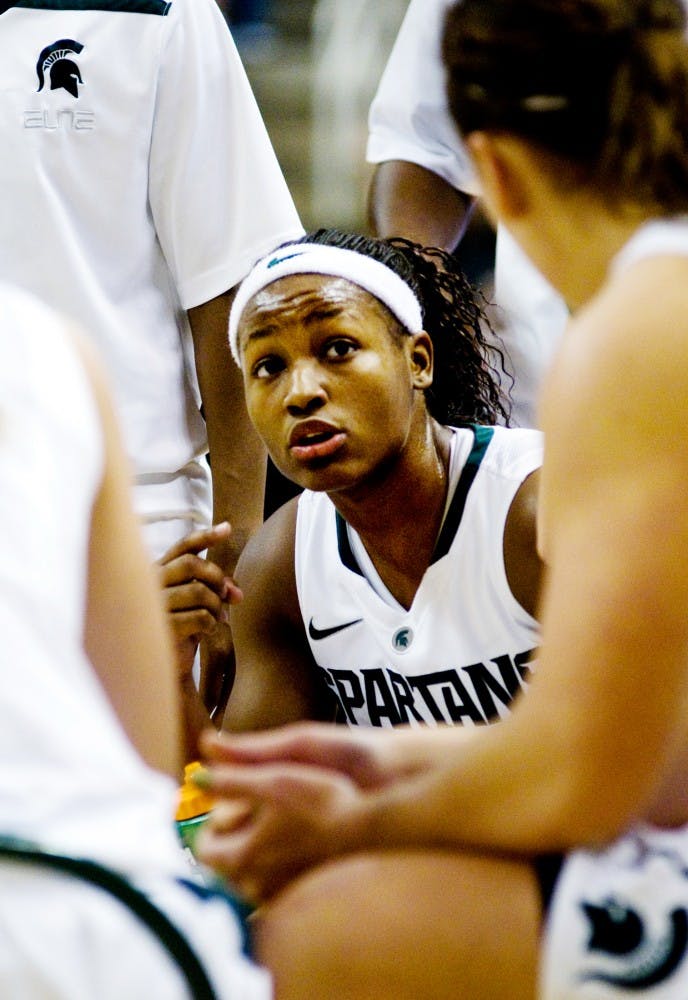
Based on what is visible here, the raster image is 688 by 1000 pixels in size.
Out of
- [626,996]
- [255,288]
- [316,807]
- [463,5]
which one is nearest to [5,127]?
[255,288]

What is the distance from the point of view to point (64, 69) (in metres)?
2.77

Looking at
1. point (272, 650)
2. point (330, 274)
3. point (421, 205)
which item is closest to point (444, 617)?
point (272, 650)

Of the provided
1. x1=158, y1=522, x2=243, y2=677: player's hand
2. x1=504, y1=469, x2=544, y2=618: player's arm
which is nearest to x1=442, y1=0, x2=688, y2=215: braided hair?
x1=504, y1=469, x2=544, y2=618: player's arm

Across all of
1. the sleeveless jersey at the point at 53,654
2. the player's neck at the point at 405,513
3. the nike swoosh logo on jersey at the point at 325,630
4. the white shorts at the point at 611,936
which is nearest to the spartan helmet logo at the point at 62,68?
the player's neck at the point at 405,513

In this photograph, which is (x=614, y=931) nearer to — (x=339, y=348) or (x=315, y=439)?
(x=315, y=439)

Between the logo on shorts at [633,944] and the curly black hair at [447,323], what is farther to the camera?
the curly black hair at [447,323]

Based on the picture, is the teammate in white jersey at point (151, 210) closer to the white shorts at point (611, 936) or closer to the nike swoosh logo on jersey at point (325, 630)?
the nike swoosh logo on jersey at point (325, 630)

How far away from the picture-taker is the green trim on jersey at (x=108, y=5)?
278cm

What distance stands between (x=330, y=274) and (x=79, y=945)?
173cm

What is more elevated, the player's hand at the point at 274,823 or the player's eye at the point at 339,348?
the player's hand at the point at 274,823

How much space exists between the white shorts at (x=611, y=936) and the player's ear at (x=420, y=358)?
145 centimetres

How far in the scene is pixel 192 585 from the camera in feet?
8.89

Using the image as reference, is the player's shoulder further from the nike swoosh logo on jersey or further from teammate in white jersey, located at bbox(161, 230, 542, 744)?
the nike swoosh logo on jersey

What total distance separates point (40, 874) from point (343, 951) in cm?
Result: 31
